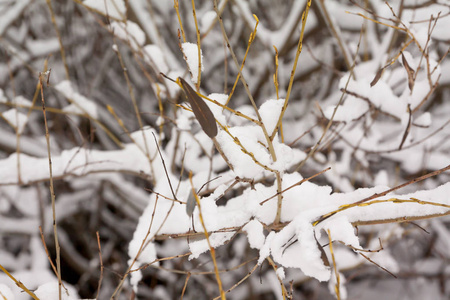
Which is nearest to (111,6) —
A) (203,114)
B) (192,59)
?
(192,59)

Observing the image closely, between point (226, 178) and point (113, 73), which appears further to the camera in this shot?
point (113, 73)

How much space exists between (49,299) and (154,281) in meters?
2.47

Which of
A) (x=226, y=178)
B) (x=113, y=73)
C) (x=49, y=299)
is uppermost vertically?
(x=113, y=73)

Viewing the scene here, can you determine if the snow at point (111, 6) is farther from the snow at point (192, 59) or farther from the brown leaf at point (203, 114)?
the brown leaf at point (203, 114)

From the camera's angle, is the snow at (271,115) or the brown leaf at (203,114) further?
the snow at (271,115)

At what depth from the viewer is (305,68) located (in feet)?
8.79

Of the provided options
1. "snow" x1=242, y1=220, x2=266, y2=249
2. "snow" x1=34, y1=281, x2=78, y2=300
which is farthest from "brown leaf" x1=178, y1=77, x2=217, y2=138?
"snow" x1=34, y1=281, x2=78, y2=300

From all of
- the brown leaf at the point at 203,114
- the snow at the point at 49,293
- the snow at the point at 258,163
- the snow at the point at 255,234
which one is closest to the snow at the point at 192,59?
the snow at the point at 258,163

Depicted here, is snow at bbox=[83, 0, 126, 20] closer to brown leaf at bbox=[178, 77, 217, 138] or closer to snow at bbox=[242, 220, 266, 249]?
brown leaf at bbox=[178, 77, 217, 138]

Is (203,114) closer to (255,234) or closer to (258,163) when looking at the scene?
(258,163)

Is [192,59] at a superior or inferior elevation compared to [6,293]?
superior

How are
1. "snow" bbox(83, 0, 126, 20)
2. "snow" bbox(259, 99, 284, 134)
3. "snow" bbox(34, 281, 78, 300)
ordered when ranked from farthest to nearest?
"snow" bbox(83, 0, 126, 20)
"snow" bbox(34, 281, 78, 300)
"snow" bbox(259, 99, 284, 134)

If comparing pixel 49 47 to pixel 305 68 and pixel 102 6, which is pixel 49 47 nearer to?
pixel 102 6

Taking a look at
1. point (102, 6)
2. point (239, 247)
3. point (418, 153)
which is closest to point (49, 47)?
point (102, 6)
